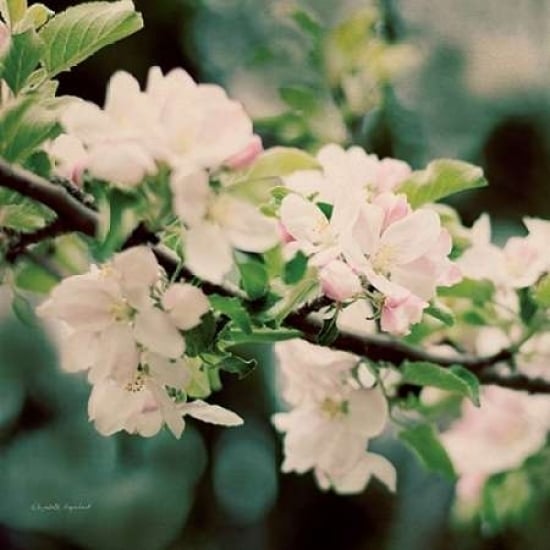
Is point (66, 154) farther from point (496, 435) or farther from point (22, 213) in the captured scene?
point (496, 435)

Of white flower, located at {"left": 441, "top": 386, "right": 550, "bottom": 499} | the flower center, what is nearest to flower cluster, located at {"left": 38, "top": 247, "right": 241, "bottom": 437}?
the flower center

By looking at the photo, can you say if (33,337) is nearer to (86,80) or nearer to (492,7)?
(86,80)

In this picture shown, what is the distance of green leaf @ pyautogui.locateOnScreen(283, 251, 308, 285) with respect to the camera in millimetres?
661

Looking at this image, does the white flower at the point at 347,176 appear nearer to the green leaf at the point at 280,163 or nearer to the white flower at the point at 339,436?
the green leaf at the point at 280,163

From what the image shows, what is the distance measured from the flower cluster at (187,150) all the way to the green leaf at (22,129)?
0.09ft

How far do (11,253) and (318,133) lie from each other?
60 centimetres

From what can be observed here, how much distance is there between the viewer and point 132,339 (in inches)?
26.5

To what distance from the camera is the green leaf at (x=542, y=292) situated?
0.89 metres

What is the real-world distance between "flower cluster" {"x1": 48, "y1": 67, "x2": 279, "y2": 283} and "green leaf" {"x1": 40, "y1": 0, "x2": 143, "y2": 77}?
10 centimetres

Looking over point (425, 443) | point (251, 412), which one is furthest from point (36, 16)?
point (251, 412)

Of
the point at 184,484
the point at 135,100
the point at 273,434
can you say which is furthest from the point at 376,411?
the point at 184,484

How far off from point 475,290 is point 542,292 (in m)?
0.08

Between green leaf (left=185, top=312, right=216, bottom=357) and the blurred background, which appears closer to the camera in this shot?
green leaf (left=185, top=312, right=216, bottom=357)

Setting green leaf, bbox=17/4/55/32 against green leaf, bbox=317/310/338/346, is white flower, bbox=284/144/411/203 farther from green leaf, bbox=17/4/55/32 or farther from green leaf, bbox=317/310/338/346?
green leaf, bbox=17/4/55/32
